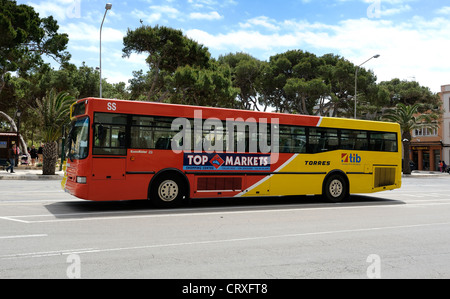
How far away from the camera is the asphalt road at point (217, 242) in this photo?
5.07 m

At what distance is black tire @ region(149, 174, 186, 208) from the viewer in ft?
35.8

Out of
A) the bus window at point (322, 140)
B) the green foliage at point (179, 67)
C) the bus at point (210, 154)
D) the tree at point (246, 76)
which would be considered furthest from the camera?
the tree at point (246, 76)

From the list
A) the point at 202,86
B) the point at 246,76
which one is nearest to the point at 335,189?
the point at 202,86

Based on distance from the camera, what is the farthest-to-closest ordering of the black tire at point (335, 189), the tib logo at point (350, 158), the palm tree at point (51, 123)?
the palm tree at point (51, 123) → the tib logo at point (350, 158) → the black tire at point (335, 189)

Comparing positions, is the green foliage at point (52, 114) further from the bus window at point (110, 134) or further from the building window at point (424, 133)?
the building window at point (424, 133)

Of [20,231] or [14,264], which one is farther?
[20,231]

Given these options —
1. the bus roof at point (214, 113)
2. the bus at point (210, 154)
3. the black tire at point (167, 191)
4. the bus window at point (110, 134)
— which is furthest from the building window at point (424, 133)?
the bus window at point (110, 134)

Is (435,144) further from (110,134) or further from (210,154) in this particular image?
(110,134)

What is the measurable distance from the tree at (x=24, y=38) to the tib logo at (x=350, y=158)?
2688cm

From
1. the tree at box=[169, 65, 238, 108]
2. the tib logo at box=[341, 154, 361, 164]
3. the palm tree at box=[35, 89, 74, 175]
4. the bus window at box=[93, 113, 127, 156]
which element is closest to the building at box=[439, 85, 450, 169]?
the tree at box=[169, 65, 238, 108]

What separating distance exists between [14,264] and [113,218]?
159 inches
